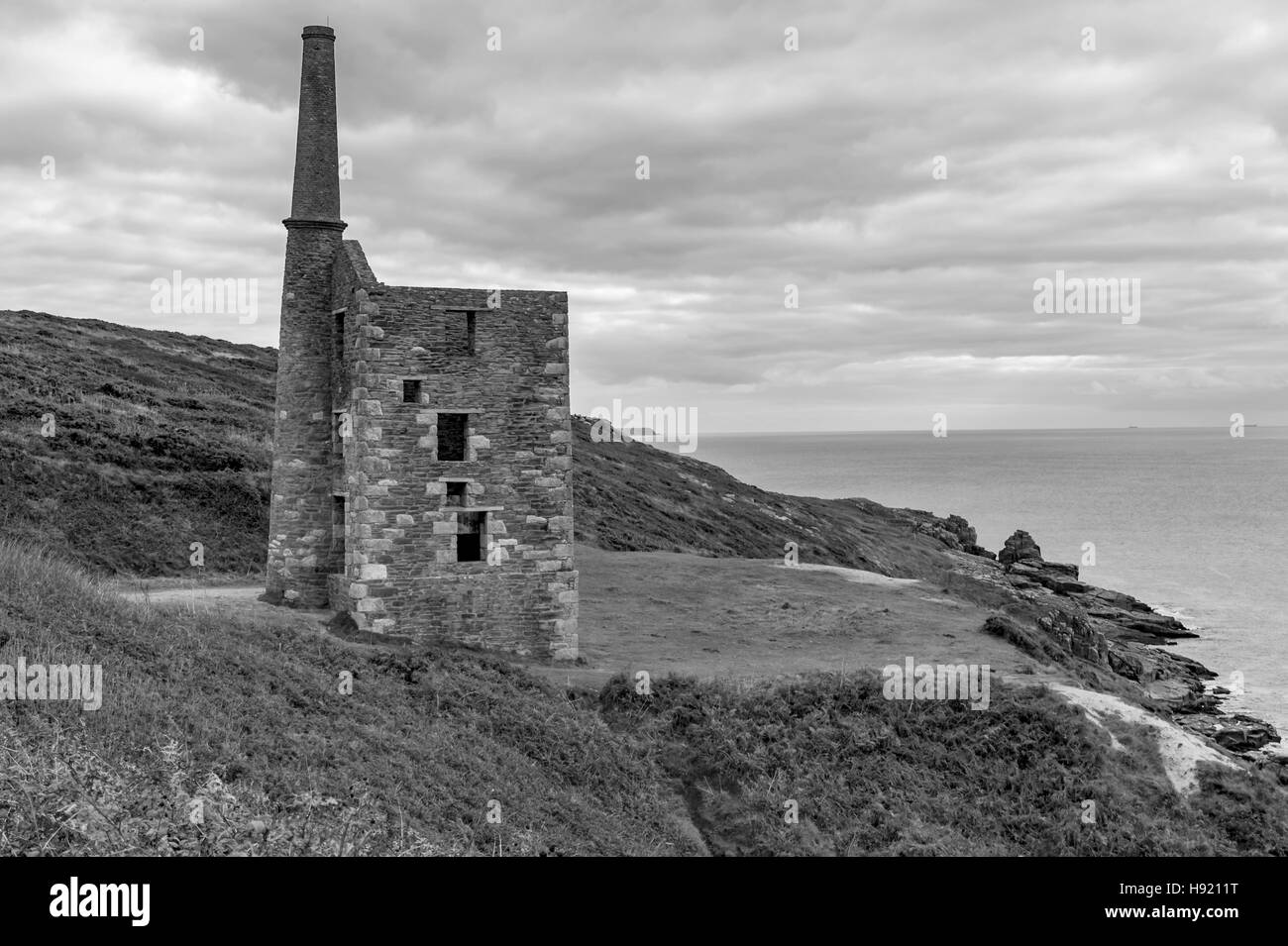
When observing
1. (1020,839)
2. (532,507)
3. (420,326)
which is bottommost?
(1020,839)

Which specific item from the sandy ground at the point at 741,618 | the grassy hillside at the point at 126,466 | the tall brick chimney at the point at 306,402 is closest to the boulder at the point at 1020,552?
the sandy ground at the point at 741,618

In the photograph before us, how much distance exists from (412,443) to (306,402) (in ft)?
14.0

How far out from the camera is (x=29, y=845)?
29.2ft

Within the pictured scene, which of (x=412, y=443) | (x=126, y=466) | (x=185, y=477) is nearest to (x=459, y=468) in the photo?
(x=412, y=443)

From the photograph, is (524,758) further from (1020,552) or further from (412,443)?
(1020,552)

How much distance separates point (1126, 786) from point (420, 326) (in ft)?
56.9

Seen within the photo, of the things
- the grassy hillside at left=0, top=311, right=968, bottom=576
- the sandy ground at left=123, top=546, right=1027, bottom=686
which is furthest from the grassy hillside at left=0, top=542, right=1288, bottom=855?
the grassy hillside at left=0, top=311, right=968, bottom=576

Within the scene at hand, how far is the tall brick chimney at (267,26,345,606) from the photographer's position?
26688 millimetres

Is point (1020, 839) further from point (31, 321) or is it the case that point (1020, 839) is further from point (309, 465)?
point (31, 321)

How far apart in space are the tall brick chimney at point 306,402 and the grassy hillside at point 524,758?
19.5ft

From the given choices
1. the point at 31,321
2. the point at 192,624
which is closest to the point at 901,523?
the point at 31,321

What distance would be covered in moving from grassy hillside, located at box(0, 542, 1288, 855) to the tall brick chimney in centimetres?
595

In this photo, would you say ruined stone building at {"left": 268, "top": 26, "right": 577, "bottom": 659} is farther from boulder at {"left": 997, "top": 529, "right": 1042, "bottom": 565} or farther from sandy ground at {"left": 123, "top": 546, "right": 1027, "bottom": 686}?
boulder at {"left": 997, "top": 529, "right": 1042, "bottom": 565}

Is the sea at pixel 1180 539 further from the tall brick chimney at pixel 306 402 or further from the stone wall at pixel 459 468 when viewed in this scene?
the tall brick chimney at pixel 306 402
